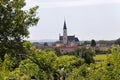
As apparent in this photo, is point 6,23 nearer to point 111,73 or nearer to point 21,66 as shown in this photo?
point 21,66

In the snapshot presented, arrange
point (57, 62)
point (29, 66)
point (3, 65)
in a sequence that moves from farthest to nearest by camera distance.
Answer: point (29, 66) < point (57, 62) < point (3, 65)

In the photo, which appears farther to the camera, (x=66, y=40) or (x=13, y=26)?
(x=66, y=40)

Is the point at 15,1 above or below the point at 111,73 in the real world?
above

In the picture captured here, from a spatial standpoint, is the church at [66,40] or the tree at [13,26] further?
the church at [66,40]

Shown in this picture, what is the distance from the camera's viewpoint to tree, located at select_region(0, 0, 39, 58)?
10727mm

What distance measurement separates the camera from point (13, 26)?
10.8 meters

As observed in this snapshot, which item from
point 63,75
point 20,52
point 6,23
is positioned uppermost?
point 6,23

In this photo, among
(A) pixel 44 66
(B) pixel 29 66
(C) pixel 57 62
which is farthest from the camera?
(B) pixel 29 66

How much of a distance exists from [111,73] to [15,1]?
3.41 meters

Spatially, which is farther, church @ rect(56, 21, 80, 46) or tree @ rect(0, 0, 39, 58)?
church @ rect(56, 21, 80, 46)

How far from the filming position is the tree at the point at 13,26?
35.2ft

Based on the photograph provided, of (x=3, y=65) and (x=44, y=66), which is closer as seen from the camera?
(x=3, y=65)

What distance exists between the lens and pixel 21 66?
12.2m

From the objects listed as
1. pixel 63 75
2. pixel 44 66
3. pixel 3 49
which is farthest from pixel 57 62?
pixel 63 75
